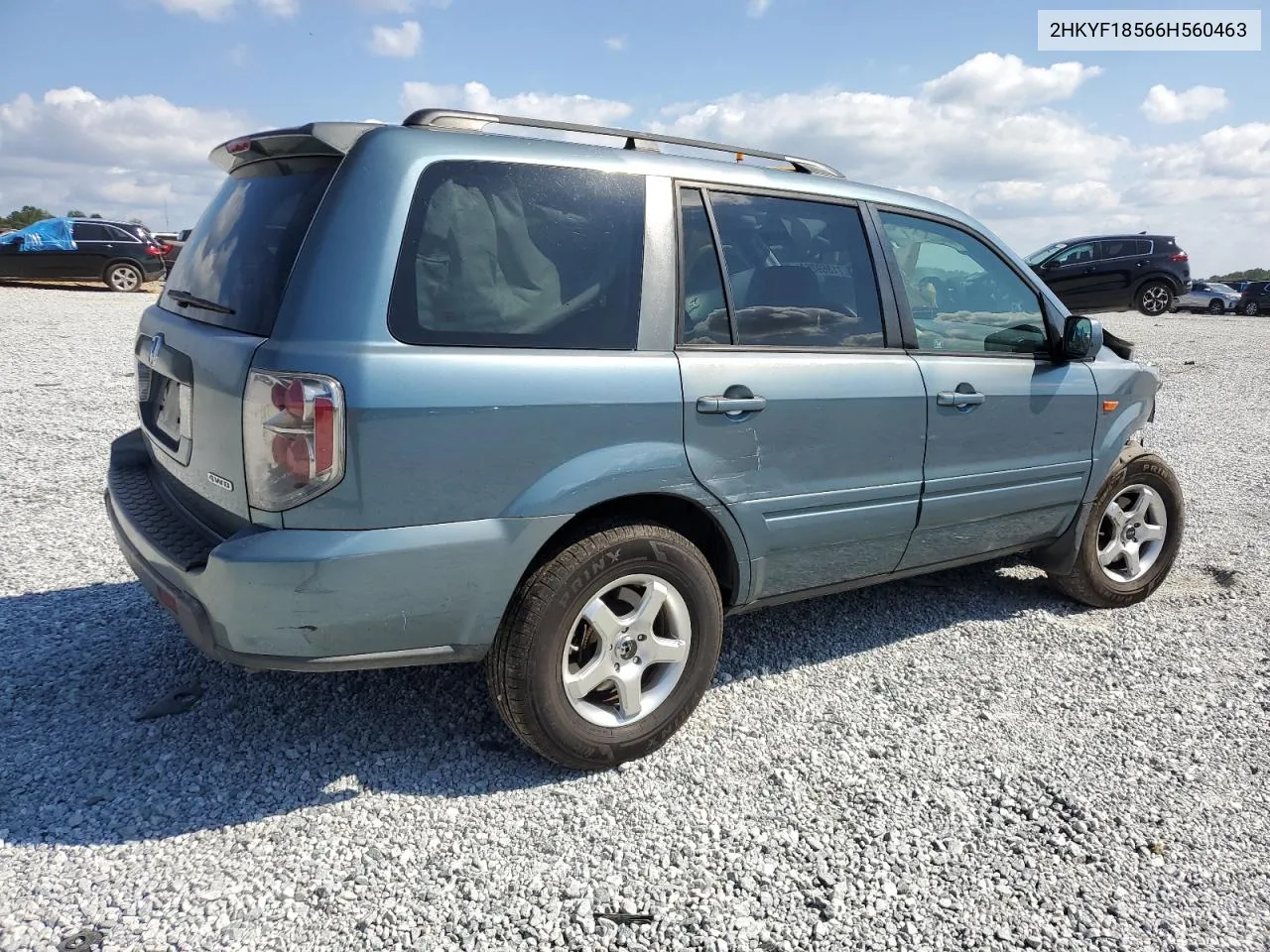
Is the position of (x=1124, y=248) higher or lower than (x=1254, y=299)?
higher

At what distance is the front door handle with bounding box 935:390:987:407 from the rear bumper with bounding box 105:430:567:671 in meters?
Answer: 1.69

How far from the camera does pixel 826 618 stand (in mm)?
4094

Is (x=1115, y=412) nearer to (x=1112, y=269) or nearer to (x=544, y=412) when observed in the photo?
(x=544, y=412)

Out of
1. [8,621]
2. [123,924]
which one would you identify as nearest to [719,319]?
[123,924]

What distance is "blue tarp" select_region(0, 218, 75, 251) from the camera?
60.7ft

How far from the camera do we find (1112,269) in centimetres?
2033

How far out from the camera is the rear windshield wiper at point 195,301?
266 cm

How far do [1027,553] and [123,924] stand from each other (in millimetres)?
3803

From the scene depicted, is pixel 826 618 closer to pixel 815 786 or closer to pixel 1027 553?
pixel 1027 553

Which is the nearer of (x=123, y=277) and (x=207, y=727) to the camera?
(x=207, y=727)

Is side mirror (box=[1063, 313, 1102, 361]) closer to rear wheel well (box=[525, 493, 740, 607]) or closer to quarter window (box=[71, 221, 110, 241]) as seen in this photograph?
rear wheel well (box=[525, 493, 740, 607])

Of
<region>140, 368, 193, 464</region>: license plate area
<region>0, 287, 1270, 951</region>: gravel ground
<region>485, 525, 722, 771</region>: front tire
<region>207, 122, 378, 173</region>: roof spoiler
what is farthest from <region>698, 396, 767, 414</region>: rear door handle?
<region>140, 368, 193, 464</region>: license plate area

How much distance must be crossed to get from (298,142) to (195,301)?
0.63 meters

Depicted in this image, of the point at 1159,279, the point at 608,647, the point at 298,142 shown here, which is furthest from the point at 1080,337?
the point at 1159,279
